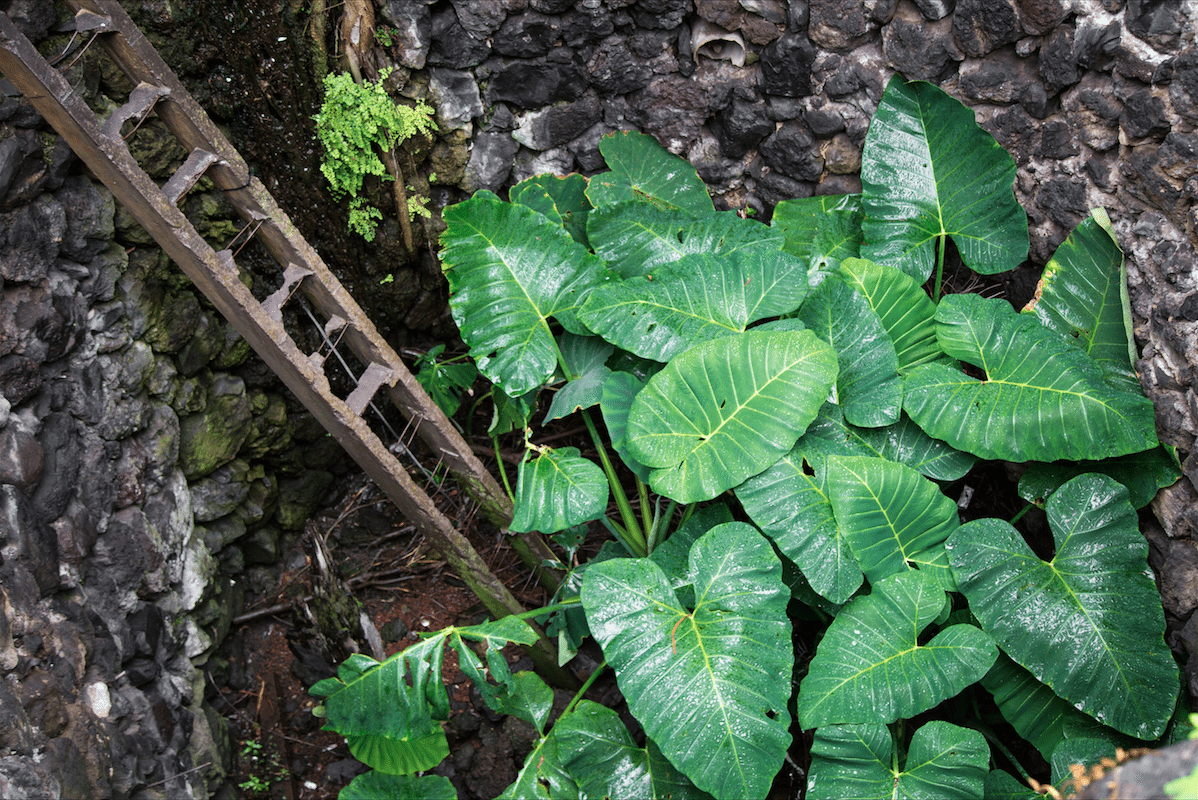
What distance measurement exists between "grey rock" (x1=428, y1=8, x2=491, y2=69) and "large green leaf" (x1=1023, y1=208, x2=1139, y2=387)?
1.61 m

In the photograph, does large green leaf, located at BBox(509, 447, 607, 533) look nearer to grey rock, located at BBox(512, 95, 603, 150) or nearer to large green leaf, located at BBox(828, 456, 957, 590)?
large green leaf, located at BBox(828, 456, 957, 590)

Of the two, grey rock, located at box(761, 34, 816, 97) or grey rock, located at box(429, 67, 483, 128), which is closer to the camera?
grey rock, located at box(761, 34, 816, 97)

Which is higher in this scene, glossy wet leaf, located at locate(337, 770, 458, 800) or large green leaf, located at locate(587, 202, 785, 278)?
large green leaf, located at locate(587, 202, 785, 278)

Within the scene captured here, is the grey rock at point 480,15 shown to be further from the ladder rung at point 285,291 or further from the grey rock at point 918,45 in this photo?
the grey rock at point 918,45

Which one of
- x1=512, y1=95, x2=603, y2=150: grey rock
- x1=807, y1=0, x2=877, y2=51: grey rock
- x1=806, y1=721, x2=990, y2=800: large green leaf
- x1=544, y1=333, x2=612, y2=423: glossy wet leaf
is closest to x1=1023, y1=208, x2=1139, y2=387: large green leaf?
x1=807, y1=0, x2=877, y2=51: grey rock

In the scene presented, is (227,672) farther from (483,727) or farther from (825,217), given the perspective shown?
(825,217)

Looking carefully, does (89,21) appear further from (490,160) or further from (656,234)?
(656,234)

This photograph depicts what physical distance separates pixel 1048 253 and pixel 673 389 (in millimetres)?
1004

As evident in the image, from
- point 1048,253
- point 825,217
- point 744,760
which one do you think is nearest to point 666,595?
point 744,760

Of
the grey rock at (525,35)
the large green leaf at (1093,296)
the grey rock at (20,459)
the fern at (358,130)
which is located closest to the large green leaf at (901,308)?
the large green leaf at (1093,296)

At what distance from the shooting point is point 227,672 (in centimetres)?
206

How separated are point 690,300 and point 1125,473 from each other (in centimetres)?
102

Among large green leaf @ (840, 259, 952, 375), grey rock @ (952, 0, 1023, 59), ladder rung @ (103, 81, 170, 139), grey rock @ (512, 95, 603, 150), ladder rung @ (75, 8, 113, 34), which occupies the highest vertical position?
ladder rung @ (75, 8, 113, 34)

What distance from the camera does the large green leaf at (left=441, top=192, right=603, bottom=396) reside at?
1.94m
